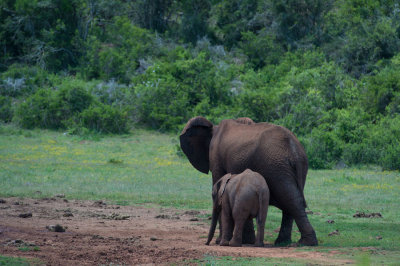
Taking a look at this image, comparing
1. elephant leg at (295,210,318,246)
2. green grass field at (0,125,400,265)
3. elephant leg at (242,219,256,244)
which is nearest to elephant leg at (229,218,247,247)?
elephant leg at (242,219,256,244)

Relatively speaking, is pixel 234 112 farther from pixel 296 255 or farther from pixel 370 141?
pixel 296 255

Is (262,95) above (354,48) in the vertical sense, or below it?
below

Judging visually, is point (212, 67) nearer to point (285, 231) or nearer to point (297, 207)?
point (285, 231)

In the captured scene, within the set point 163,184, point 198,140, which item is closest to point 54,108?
point 163,184

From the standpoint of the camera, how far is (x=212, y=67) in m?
33.1

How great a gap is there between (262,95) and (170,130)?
509cm

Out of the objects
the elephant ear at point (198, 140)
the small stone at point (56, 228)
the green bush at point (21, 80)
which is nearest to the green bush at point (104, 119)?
the green bush at point (21, 80)

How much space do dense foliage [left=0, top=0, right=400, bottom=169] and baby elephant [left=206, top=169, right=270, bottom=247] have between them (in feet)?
39.4

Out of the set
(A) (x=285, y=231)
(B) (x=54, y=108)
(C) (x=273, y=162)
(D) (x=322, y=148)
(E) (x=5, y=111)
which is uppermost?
(C) (x=273, y=162)

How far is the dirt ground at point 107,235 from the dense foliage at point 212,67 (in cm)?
993

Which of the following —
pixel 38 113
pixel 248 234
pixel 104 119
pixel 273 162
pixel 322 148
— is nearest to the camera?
pixel 273 162

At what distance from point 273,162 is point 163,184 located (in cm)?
813

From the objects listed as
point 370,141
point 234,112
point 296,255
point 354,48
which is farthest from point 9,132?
point 296,255

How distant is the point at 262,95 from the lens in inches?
1082
